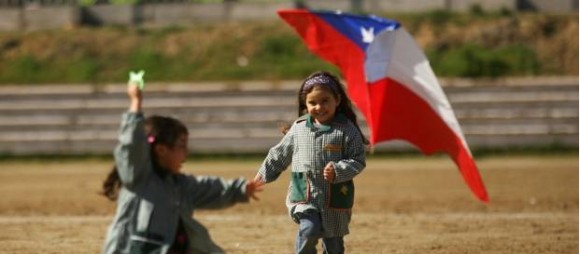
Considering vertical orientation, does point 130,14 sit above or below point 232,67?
above

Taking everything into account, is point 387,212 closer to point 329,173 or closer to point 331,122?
point 331,122

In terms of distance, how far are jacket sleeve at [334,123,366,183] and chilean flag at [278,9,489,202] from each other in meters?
1.89

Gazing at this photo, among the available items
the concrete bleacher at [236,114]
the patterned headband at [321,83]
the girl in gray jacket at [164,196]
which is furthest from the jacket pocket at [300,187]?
the concrete bleacher at [236,114]

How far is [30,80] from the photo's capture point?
3027cm

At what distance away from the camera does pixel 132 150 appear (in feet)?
22.0

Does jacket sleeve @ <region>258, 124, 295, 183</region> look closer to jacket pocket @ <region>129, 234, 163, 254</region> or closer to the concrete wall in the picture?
jacket pocket @ <region>129, 234, 163, 254</region>

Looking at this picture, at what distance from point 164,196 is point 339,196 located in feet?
7.10

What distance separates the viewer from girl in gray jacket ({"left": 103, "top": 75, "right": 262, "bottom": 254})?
6.85 metres

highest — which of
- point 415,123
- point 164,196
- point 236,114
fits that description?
point 164,196

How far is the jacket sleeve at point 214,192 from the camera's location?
6828 mm

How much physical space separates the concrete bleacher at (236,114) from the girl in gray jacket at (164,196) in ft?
57.9

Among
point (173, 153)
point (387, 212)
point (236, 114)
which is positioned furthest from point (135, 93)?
point (236, 114)

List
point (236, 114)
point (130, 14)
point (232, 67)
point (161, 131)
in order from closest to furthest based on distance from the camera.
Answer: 1. point (161, 131)
2. point (236, 114)
3. point (232, 67)
4. point (130, 14)

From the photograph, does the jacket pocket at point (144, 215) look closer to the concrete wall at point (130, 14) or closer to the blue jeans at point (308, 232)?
the blue jeans at point (308, 232)
